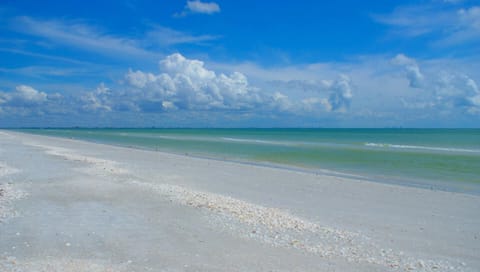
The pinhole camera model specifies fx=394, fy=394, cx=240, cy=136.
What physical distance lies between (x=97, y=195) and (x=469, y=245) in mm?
12518

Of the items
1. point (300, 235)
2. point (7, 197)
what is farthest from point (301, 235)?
point (7, 197)

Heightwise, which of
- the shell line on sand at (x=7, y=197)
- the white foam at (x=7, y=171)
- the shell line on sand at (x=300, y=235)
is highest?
the shell line on sand at (x=300, y=235)

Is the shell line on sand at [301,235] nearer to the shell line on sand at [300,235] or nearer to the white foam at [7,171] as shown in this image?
the shell line on sand at [300,235]

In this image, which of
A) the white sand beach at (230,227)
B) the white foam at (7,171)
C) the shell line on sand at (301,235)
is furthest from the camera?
the white foam at (7,171)

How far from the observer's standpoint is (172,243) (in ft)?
30.4

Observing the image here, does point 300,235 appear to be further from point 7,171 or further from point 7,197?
point 7,171

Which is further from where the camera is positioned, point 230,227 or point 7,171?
point 7,171

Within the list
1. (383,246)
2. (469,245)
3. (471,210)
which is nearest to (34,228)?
(383,246)

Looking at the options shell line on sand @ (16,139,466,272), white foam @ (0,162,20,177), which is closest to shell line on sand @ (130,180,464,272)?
shell line on sand @ (16,139,466,272)

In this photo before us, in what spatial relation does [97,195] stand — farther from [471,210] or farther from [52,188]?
[471,210]

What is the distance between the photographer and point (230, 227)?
10742 millimetres

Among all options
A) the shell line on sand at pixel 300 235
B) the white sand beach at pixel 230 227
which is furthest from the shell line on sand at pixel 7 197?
the shell line on sand at pixel 300 235

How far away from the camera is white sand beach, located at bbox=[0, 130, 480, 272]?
8.14 metres

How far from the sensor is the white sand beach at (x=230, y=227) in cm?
814
